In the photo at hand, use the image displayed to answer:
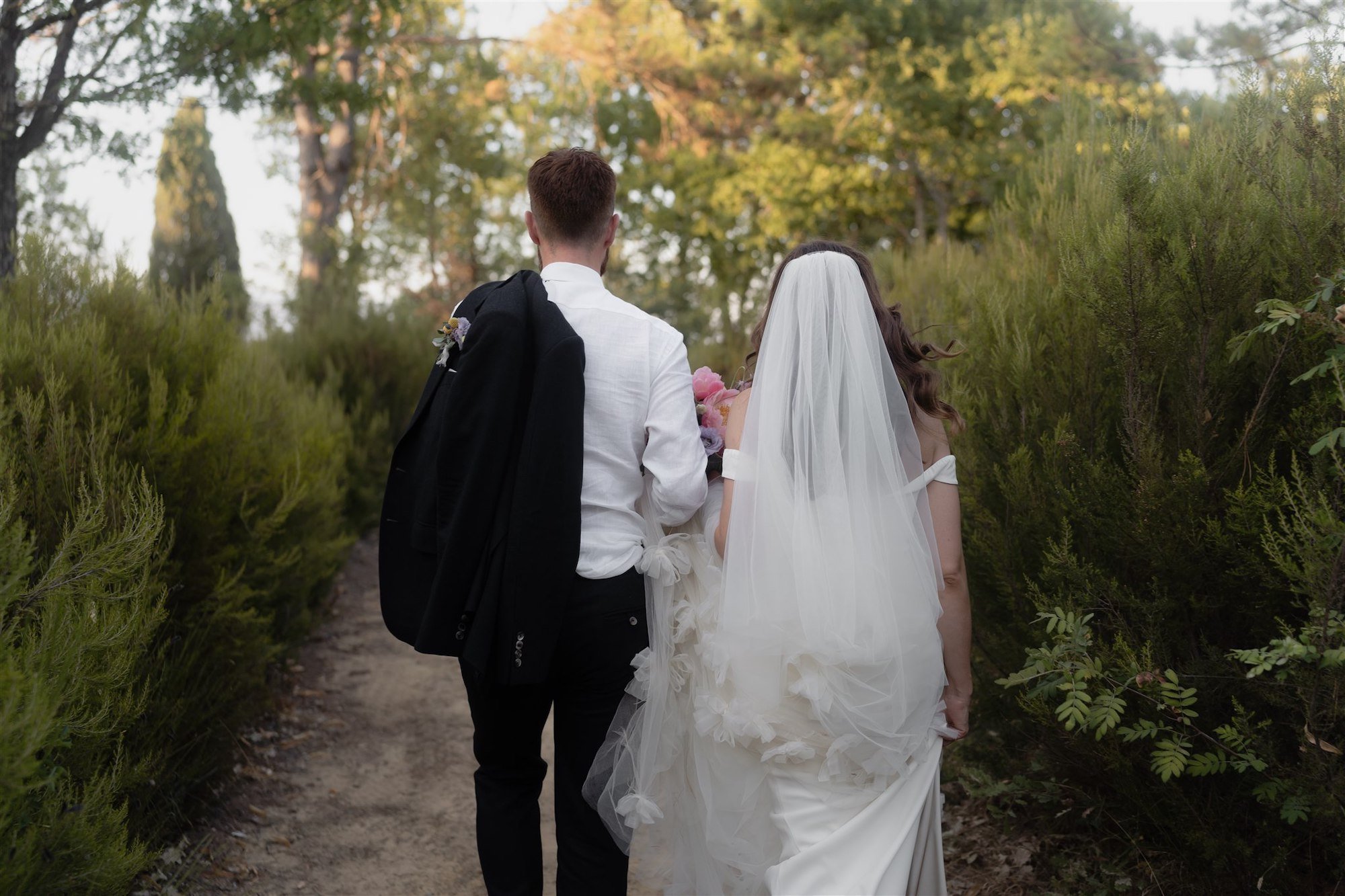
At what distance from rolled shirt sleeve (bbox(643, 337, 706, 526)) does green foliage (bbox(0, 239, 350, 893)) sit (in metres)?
1.48

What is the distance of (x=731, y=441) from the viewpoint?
2.96m

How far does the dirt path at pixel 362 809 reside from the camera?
13.2 feet

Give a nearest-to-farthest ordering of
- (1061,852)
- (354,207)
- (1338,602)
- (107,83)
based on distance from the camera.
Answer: (1338,602)
(1061,852)
(107,83)
(354,207)

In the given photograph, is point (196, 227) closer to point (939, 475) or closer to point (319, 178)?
point (319, 178)

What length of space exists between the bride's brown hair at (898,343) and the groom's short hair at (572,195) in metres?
0.56

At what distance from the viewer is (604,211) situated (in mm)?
3053

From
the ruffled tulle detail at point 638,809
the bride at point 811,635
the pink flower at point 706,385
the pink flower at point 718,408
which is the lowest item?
the ruffled tulle detail at point 638,809

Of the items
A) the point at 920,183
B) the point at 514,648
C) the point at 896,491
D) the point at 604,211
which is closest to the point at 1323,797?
the point at 896,491

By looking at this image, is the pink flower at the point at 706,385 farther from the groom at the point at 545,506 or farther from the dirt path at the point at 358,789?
the dirt path at the point at 358,789

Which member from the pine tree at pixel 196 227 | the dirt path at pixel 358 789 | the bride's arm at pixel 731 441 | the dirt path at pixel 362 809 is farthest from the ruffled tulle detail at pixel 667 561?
the pine tree at pixel 196 227

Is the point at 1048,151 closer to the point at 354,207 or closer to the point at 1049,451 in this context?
the point at 1049,451

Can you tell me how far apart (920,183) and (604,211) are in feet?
49.2

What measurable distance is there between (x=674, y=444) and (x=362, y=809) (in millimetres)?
2970

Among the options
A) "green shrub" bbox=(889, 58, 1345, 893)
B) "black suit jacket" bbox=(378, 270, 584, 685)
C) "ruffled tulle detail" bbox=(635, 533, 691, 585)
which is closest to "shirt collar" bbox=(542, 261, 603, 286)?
"black suit jacket" bbox=(378, 270, 584, 685)
